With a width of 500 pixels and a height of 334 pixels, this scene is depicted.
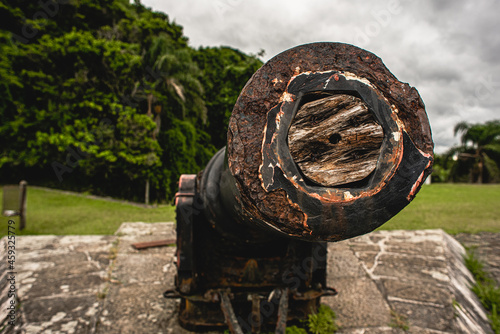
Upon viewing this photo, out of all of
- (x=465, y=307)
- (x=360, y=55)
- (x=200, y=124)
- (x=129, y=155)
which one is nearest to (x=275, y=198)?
(x=360, y=55)

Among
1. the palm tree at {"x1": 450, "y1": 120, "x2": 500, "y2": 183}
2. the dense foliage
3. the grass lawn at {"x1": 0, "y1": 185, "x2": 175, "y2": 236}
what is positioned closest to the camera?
the grass lawn at {"x1": 0, "y1": 185, "x2": 175, "y2": 236}

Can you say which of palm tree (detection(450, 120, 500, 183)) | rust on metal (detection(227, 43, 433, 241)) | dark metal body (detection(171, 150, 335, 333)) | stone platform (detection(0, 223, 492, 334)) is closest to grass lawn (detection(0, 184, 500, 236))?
stone platform (detection(0, 223, 492, 334))

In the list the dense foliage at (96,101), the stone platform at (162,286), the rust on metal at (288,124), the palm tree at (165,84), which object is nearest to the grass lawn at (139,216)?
the stone platform at (162,286)

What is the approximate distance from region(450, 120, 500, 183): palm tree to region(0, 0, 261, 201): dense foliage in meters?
17.1

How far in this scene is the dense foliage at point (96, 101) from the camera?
9.53m

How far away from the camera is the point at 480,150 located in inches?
799

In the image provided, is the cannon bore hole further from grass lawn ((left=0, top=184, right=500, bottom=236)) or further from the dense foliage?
the dense foliage

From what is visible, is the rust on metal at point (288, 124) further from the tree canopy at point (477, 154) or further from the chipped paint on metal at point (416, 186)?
the tree canopy at point (477, 154)

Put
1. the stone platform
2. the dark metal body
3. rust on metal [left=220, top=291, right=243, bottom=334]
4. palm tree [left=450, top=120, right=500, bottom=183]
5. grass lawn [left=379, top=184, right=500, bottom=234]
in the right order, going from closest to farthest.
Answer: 1. rust on metal [left=220, top=291, right=243, bottom=334]
2. the dark metal body
3. the stone platform
4. grass lawn [left=379, top=184, right=500, bottom=234]
5. palm tree [left=450, top=120, right=500, bottom=183]

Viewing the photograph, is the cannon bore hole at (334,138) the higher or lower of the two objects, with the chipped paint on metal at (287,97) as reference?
lower

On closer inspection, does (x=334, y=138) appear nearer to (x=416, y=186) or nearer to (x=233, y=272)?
(x=416, y=186)

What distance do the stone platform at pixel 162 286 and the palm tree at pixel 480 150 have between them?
19133mm

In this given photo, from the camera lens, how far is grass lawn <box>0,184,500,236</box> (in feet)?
17.3

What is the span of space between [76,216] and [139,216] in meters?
1.19
